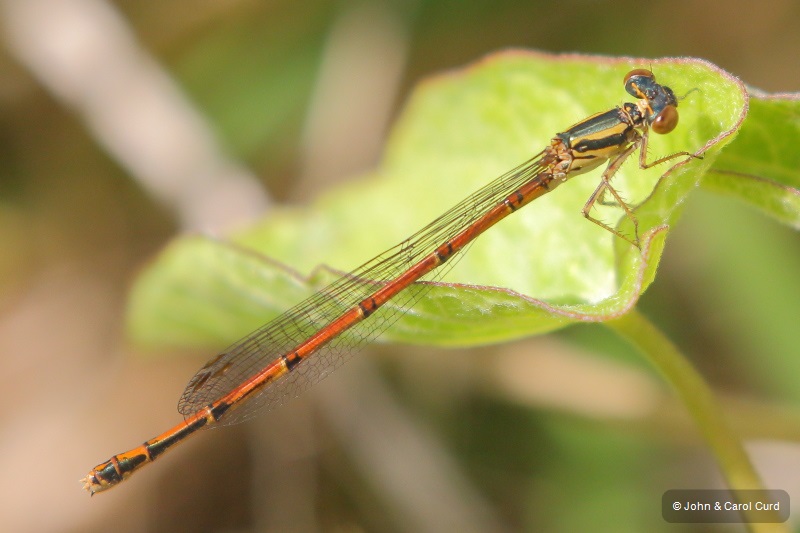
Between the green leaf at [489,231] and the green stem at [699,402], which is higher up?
the green leaf at [489,231]

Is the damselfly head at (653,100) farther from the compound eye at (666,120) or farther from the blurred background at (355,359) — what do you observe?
the blurred background at (355,359)

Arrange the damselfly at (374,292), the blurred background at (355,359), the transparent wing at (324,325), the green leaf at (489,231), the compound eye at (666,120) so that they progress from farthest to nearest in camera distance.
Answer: the blurred background at (355,359) → the transparent wing at (324,325) → the damselfly at (374,292) → the compound eye at (666,120) → the green leaf at (489,231)

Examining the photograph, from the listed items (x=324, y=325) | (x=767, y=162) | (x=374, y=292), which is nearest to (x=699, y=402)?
(x=767, y=162)

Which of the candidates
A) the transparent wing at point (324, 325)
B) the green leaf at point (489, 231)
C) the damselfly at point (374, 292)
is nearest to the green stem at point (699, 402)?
the green leaf at point (489, 231)

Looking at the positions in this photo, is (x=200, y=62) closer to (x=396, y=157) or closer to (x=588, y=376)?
(x=396, y=157)

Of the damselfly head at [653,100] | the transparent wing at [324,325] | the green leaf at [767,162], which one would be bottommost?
the green leaf at [767,162]

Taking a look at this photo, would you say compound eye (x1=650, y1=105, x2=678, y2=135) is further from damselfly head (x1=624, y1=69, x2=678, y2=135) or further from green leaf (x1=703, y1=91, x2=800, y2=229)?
green leaf (x1=703, y1=91, x2=800, y2=229)

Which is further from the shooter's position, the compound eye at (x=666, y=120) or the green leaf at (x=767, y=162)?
the compound eye at (x=666, y=120)

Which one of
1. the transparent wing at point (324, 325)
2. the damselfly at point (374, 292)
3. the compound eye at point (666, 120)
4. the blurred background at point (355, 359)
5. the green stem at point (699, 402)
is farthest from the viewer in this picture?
the blurred background at point (355, 359)
